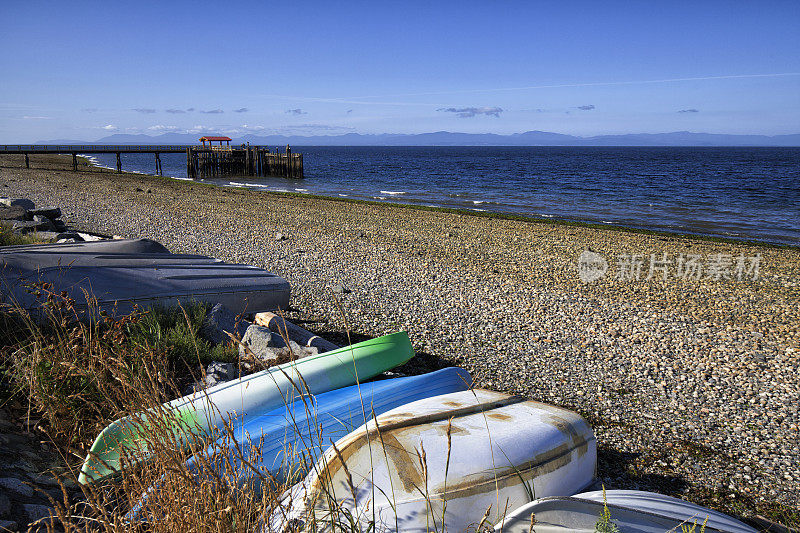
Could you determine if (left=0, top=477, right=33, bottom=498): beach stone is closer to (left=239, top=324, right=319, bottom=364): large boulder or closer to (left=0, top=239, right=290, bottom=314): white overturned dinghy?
(left=0, top=239, right=290, bottom=314): white overturned dinghy

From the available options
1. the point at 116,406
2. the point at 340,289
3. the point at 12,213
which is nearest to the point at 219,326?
the point at 116,406

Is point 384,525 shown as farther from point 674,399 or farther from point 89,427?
point 674,399

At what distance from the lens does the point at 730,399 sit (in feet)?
16.1

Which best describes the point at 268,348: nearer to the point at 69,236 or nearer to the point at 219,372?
the point at 219,372

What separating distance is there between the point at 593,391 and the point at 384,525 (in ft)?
11.8

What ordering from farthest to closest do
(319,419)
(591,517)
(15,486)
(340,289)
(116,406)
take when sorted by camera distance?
1. (340,289)
2. (319,419)
3. (116,406)
4. (15,486)
5. (591,517)

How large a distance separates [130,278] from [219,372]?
192cm

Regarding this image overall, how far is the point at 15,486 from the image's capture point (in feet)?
8.17

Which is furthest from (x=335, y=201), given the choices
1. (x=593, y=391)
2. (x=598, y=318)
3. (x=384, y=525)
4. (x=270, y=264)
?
(x=384, y=525)

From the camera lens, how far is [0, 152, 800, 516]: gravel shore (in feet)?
13.5

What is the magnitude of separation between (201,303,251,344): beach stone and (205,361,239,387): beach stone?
1.77 ft

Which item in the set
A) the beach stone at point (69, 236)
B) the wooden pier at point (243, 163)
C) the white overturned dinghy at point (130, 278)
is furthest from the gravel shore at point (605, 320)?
the wooden pier at point (243, 163)

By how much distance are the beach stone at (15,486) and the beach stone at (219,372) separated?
156 cm

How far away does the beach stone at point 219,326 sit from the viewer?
504cm
